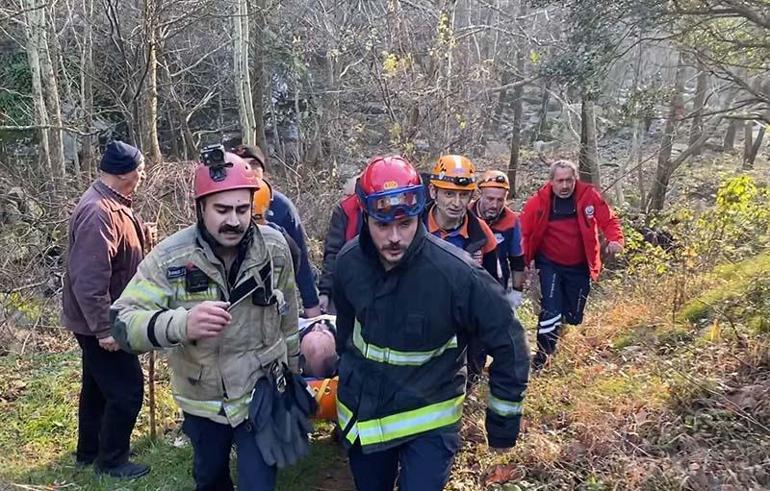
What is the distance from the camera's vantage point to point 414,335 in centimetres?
287

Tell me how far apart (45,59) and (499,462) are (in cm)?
1163

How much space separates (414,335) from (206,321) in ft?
2.79

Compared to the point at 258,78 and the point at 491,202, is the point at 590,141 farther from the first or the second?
the point at 491,202

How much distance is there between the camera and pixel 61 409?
5.23 m

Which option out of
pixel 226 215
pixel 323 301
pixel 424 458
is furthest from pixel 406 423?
pixel 323 301

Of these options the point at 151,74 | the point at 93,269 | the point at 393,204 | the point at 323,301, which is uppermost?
the point at 151,74

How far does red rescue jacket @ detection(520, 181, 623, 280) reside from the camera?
583 cm

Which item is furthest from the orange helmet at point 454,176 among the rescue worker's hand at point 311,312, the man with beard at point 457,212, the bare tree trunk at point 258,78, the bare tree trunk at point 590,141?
the bare tree trunk at point 258,78

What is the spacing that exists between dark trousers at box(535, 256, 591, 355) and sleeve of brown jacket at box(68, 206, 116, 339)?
3725 millimetres

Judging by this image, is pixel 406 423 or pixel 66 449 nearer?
pixel 406 423

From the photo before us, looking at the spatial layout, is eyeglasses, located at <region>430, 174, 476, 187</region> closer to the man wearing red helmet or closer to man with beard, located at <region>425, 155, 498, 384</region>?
man with beard, located at <region>425, 155, 498, 384</region>

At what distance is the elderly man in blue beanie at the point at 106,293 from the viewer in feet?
12.5

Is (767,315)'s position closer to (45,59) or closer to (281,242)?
(281,242)

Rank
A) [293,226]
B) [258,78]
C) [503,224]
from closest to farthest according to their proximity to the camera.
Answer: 1. [293,226]
2. [503,224]
3. [258,78]
